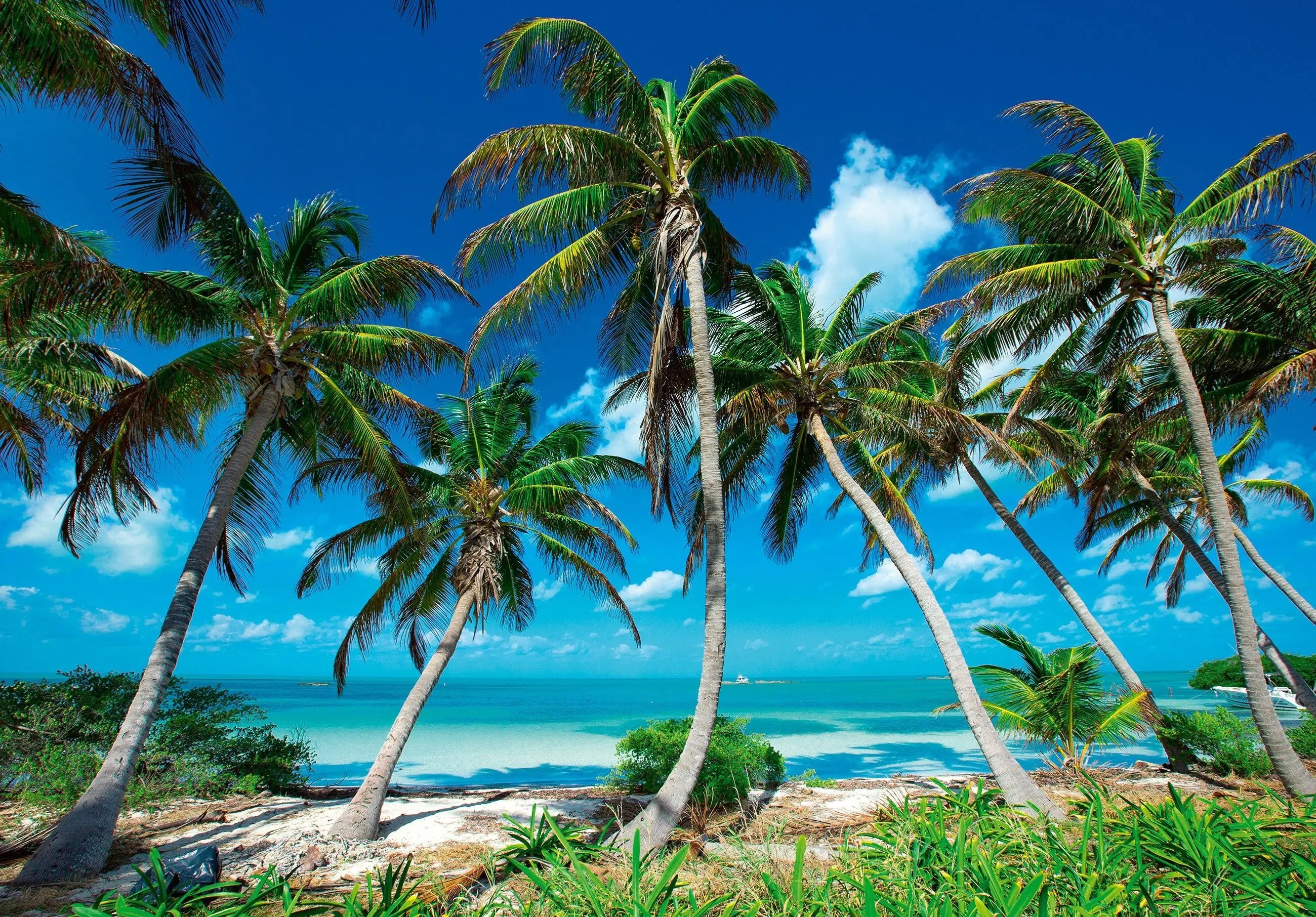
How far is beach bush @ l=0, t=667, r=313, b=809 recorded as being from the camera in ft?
30.0

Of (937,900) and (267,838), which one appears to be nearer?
(937,900)

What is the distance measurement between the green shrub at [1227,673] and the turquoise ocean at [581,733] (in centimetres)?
148

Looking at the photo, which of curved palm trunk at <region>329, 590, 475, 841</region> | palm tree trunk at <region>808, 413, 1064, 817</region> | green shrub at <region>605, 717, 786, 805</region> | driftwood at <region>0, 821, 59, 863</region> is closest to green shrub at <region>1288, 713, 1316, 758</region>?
palm tree trunk at <region>808, 413, 1064, 817</region>

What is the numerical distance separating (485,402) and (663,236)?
5224mm

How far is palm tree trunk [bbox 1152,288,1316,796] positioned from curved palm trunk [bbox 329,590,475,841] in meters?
11.3

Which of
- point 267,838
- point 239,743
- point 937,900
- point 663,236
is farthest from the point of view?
point 239,743

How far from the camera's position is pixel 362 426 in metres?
9.34

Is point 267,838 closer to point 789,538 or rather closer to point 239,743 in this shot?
point 239,743

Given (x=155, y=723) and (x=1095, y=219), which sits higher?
(x=1095, y=219)

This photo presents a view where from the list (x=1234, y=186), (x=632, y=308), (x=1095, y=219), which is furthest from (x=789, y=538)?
(x=1234, y=186)

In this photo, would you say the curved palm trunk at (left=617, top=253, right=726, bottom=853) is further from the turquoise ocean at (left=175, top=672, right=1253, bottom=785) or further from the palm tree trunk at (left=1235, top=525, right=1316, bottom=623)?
the palm tree trunk at (left=1235, top=525, right=1316, bottom=623)

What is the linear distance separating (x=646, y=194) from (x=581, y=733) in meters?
28.2

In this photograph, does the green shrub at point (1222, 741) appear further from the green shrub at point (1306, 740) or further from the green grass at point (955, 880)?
the green grass at point (955, 880)

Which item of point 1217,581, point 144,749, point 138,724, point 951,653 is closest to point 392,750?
point 138,724
